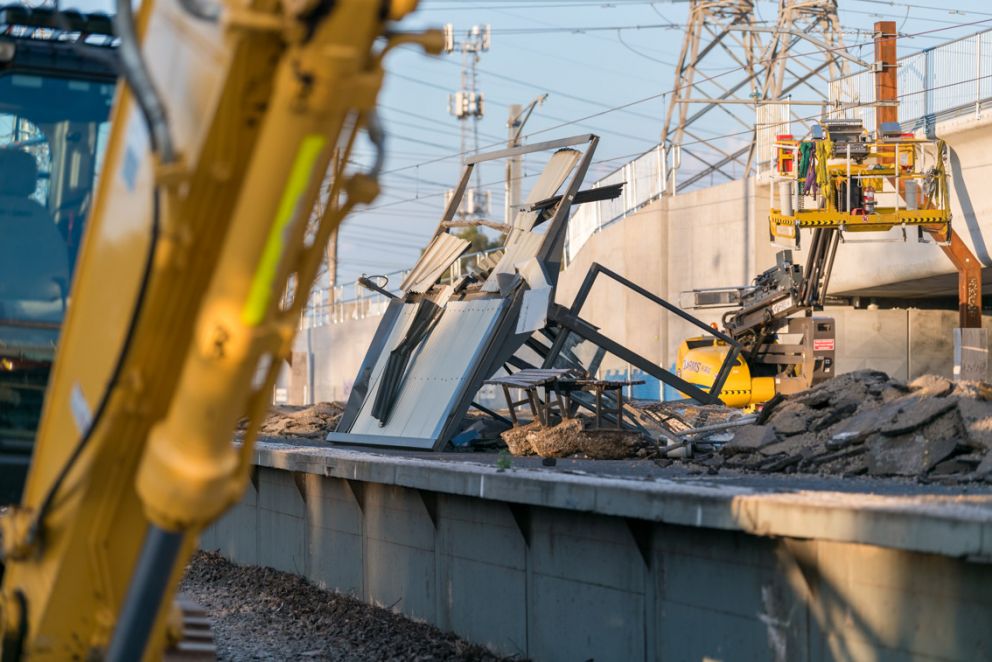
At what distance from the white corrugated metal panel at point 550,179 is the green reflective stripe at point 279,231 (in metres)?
11.1

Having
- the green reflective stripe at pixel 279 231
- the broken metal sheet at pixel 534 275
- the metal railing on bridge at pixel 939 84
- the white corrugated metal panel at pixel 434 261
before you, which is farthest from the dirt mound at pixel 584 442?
the metal railing on bridge at pixel 939 84

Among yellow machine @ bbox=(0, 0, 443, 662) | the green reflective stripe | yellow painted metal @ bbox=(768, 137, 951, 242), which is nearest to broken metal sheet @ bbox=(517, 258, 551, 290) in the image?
yellow machine @ bbox=(0, 0, 443, 662)

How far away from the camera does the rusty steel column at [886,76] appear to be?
27.2m

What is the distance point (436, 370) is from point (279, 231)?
10.4 m

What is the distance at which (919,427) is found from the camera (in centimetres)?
906

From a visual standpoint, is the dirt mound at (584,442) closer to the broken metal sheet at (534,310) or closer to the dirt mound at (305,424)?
the broken metal sheet at (534,310)

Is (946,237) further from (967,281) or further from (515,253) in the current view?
(515,253)

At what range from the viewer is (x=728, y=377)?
802 inches

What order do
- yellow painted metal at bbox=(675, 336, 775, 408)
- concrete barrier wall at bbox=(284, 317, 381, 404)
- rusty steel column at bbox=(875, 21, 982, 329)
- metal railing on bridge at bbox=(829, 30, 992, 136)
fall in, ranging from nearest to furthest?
yellow painted metal at bbox=(675, 336, 775, 408), rusty steel column at bbox=(875, 21, 982, 329), metal railing on bridge at bbox=(829, 30, 992, 136), concrete barrier wall at bbox=(284, 317, 381, 404)

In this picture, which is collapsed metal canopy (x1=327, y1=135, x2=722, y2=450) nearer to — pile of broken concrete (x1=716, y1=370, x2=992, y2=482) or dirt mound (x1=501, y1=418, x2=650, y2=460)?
dirt mound (x1=501, y1=418, x2=650, y2=460)

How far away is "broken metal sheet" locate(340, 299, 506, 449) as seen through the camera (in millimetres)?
12633

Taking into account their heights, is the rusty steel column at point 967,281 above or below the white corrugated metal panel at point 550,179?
below

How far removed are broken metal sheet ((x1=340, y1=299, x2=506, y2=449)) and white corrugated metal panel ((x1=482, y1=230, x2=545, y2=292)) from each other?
0.25 metres

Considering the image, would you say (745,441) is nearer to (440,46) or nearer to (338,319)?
(440,46)
